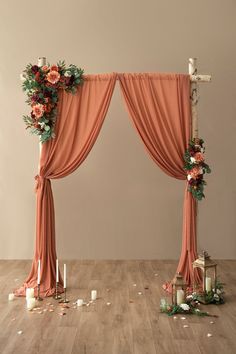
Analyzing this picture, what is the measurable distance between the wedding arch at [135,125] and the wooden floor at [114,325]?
506mm

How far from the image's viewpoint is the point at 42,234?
5.29m

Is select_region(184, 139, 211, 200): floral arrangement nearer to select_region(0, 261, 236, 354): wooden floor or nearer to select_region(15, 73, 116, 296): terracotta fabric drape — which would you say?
select_region(15, 73, 116, 296): terracotta fabric drape

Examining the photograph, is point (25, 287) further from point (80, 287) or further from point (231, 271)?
point (231, 271)

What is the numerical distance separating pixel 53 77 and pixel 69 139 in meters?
0.66

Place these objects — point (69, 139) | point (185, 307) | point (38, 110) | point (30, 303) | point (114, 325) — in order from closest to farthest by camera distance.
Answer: point (114, 325)
point (185, 307)
point (30, 303)
point (38, 110)
point (69, 139)

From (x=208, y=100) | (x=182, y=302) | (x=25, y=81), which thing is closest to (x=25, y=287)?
(x=182, y=302)

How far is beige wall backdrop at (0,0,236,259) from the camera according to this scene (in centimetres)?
699

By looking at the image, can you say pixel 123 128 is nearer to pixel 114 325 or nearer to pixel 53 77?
pixel 53 77

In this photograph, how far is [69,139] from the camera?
5.34m

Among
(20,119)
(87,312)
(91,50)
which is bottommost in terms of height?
(87,312)

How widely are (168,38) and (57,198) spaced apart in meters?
2.72

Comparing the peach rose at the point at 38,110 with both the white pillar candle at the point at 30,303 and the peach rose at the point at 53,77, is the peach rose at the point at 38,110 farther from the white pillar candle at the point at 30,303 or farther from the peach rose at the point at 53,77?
the white pillar candle at the point at 30,303

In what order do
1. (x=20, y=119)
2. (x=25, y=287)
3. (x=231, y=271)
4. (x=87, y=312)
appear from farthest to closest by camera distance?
(x=20, y=119), (x=231, y=271), (x=25, y=287), (x=87, y=312)

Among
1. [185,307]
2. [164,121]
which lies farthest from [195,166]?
[185,307]
